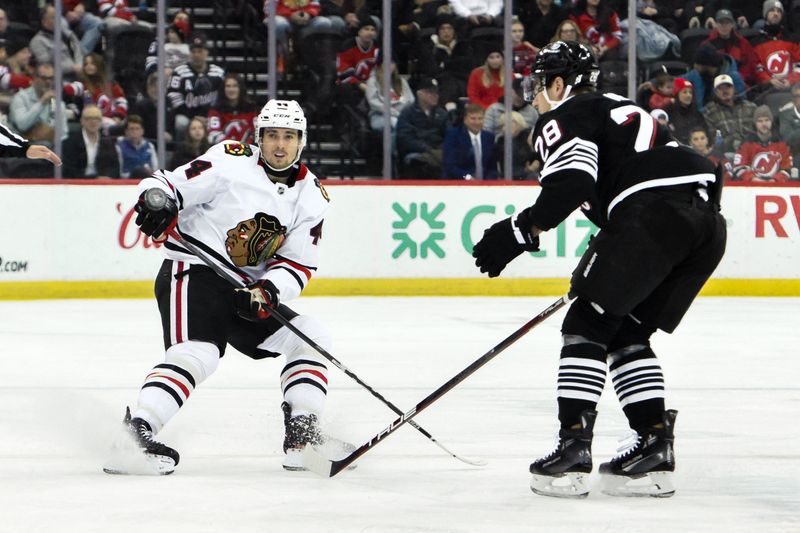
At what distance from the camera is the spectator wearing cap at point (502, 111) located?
978cm

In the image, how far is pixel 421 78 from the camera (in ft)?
32.3

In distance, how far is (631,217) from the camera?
10.9 feet

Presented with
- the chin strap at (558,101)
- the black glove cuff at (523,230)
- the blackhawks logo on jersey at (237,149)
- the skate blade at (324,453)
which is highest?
the chin strap at (558,101)

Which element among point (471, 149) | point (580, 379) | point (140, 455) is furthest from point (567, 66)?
point (471, 149)

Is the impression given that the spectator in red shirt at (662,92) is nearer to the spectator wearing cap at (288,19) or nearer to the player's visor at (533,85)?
the spectator wearing cap at (288,19)

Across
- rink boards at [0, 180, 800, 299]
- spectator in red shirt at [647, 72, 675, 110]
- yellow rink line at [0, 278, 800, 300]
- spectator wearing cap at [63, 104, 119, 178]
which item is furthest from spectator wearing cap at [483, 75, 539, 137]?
spectator wearing cap at [63, 104, 119, 178]

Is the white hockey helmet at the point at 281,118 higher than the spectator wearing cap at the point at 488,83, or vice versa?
A: the white hockey helmet at the point at 281,118

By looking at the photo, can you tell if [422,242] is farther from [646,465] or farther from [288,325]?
[646,465]

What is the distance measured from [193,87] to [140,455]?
6353 mm

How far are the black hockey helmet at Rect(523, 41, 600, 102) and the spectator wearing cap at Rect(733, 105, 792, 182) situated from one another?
6.60m

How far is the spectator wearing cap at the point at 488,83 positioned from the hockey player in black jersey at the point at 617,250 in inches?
251

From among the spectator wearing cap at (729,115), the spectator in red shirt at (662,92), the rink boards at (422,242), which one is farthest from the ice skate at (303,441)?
the spectator wearing cap at (729,115)

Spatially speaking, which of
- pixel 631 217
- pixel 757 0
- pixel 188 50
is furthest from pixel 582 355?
pixel 757 0

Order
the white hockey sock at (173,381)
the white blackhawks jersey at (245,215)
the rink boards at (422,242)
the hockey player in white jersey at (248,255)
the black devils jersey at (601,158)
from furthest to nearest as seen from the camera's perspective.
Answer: the rink boards at (422,242) → the white blackhawks jersey at (245,215) → the hockey player in white jersey at (248,255) → the white hockey sock at (173,381) → the black devils jersey at (601,158)
